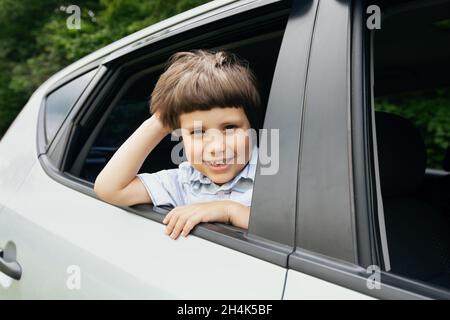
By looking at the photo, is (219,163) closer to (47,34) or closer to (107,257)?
(107,257)

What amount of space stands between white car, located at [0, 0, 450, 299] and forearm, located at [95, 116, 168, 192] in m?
0.09

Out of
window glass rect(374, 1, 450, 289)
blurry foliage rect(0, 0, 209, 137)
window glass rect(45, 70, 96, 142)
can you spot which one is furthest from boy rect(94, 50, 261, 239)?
blurry foliage rect(0, 0, 209, 137)

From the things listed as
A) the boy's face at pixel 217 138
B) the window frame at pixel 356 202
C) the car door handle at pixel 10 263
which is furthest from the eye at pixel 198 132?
the car door handle at pixel 10 263

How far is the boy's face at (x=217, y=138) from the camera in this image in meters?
1.42

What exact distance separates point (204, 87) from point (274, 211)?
474 millimetres

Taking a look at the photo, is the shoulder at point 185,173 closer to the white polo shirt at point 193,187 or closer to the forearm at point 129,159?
the white polo shirt at point 193,187

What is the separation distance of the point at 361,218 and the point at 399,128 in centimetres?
86

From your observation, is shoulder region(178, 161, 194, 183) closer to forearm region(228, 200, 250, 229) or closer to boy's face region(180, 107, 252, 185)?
boy's face region(180, 107, 252, 185)

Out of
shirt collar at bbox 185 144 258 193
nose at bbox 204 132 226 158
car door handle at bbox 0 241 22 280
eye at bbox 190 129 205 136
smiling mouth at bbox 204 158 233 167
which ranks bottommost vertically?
car door handle at bbox 0 241 22 280

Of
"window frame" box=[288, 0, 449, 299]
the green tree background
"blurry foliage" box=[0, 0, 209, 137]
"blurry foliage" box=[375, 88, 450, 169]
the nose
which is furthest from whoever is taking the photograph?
"blurry foliage" box=[0, 0, 209, 137]

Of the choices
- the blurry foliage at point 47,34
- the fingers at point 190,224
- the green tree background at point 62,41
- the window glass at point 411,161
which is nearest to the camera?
the fingers at point 190,224

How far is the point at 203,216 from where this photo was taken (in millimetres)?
1314

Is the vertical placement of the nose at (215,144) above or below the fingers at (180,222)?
above

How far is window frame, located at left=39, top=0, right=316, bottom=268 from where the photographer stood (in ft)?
3.60
